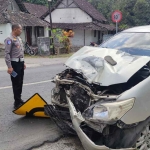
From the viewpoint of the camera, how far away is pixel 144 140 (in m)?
3.01

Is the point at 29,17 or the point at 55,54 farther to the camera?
the point at 29,17

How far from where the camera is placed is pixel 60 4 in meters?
33.5

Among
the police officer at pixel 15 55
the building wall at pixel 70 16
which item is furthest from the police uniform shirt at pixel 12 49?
the building wall at pixel 70 16

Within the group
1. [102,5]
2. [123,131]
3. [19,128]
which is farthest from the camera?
[102,5]

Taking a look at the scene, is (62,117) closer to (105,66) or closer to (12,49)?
(105,66)

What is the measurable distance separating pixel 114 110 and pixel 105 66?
3.17ft

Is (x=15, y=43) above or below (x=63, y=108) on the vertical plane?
above

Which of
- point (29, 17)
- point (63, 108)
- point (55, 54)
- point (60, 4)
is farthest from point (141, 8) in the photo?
point (63, 108)

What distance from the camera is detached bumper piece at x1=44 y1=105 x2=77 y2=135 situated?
3.67 m

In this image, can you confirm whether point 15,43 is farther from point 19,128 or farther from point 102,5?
point 102,5

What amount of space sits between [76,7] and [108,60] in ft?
98.6

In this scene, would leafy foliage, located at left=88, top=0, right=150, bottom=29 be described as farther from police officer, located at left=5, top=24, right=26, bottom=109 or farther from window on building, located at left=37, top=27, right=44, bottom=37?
police officer, located at left=5, top=24, right=26, bottom=109

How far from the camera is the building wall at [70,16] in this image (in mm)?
32219

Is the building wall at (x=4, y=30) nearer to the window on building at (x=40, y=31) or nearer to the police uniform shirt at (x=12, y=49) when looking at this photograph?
the window on building at (x=40, y=31)
